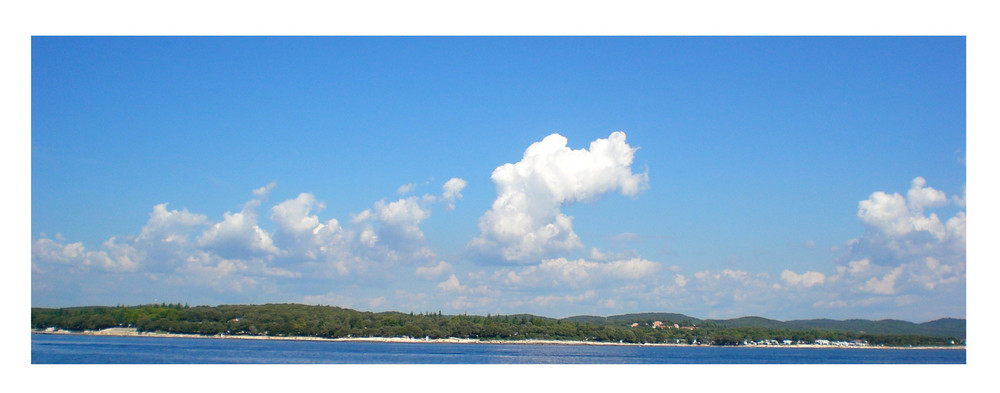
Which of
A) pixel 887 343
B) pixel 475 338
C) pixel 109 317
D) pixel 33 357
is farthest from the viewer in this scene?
pixel 887 343

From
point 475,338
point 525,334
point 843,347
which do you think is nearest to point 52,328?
point 475,338

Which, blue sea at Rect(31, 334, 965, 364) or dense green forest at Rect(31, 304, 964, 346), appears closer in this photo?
blue sea at Rect(31, 334, 965, 364)

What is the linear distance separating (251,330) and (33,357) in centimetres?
5926

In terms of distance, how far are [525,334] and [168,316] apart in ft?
181

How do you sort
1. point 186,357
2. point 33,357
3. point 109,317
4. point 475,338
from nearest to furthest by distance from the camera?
1. point 33,357
2. point 186,357
3. point 109,317
4. point 475,338

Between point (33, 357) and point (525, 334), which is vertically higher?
point (33, 357)

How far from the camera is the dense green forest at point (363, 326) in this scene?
110m

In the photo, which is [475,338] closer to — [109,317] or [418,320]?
[418,320]

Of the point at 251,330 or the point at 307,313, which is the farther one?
the point at 307,313

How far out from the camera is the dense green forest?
109625mm

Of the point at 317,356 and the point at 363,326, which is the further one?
the point at 363,326

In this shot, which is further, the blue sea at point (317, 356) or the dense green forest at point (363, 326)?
the dense green forest at point (363, 326)

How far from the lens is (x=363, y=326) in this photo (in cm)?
11894

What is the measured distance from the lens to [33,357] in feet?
173
